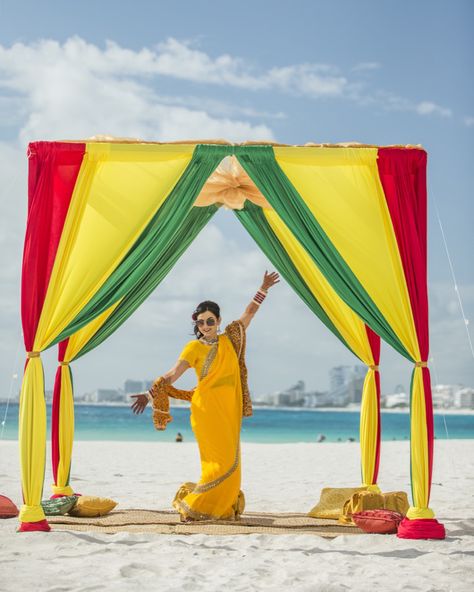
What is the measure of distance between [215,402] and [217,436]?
25 centimetres

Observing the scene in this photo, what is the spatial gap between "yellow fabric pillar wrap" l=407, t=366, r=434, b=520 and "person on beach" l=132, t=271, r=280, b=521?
1338mm

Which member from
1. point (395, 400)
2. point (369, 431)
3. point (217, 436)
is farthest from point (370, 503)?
point (395, 400)

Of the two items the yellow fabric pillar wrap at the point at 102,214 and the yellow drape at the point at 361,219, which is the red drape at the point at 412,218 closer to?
the yellow drape at the point at 361,219

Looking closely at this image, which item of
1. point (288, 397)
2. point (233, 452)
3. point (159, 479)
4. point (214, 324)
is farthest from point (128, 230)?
point (288, 397)

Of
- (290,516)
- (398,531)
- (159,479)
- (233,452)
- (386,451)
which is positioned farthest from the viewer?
(386,451)

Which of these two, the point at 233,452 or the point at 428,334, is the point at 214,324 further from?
the point at 428,334

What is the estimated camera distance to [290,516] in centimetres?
691

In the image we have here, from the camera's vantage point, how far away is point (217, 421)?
20.9 ft

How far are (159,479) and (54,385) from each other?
11.9ft

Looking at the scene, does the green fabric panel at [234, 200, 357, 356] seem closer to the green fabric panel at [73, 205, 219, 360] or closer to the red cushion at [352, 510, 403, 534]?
the green fabric panel at [73, 205, 219, 360]

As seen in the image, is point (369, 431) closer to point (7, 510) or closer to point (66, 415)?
point (66, 415)

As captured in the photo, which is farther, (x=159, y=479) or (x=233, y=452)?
(x=159, y=479)

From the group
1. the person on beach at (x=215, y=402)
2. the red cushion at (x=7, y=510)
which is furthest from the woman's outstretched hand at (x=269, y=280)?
the red cushion at (x=7, y=510)

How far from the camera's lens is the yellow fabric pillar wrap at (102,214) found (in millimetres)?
5738
